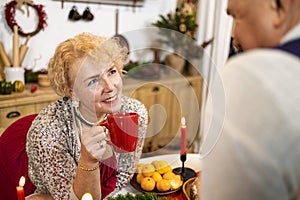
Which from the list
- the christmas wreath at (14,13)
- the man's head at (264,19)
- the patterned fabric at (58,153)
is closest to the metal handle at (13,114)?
the christmas wreath at (14,13)

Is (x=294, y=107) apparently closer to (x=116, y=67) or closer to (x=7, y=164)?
(x=116, y=67)

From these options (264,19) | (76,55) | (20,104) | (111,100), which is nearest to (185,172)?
(111,100)

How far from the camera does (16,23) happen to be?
7.34ft

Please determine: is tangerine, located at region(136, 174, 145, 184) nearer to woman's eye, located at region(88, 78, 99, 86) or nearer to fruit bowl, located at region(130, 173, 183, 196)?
fruit bowl, located at region(130, 173, 183, 196)

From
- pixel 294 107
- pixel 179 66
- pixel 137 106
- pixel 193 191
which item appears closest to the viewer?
pixel 294 107

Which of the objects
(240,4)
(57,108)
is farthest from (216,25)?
(240,4)

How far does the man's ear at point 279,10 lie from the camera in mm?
358

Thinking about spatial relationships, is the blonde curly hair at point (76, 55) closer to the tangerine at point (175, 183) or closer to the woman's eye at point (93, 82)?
the woman's eye at point (93, 82)

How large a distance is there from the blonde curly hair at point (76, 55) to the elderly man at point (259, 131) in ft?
2.14

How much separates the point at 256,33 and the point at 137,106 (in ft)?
2.73

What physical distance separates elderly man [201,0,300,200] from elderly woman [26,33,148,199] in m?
0.60

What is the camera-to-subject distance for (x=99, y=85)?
981 mm

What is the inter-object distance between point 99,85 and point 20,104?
1216 millimetres

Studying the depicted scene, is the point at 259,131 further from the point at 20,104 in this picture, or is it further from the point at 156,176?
the point at 20,104
